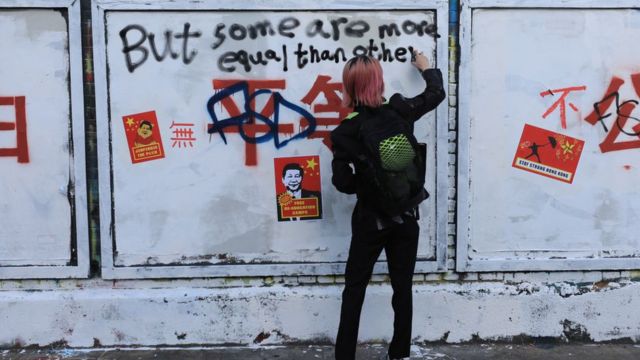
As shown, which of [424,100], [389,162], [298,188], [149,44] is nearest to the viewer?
[389,162]

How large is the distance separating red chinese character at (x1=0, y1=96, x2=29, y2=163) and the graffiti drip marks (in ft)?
3.88

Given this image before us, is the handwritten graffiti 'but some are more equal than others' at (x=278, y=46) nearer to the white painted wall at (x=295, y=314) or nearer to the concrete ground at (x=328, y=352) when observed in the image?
the white painted wall at (x=295, y=314)

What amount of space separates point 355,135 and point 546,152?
1.53 metres

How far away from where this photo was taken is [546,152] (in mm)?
4586

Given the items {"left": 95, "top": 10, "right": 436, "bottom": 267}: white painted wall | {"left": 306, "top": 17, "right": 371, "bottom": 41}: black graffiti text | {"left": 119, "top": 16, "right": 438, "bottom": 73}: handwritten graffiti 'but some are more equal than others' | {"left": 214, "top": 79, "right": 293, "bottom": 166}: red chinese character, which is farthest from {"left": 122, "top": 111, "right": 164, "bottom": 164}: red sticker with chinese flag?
{"left": 306, "top": 17, "right": 371, "bottom": 41}: black graffiti text

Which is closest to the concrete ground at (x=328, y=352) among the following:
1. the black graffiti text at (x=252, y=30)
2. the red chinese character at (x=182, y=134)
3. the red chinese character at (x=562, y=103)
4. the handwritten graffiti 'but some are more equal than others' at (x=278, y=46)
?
the red chinese character at (x=182, y=134)

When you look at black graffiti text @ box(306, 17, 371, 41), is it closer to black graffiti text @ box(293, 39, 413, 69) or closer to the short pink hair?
black graffiti text @ box(293, 39, 413, 69)

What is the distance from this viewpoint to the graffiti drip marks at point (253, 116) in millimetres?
4473

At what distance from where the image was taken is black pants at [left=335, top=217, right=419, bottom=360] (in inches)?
154

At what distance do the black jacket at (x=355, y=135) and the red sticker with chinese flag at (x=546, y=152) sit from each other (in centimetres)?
87

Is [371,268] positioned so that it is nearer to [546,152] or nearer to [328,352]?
[328,352]

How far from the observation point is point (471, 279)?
15.3ft

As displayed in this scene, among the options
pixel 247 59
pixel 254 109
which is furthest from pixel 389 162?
pixel 247 59

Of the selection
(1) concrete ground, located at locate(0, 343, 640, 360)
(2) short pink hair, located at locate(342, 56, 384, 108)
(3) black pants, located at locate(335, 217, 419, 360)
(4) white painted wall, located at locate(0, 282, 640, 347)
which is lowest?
(1) concrete ground, located at locate(0, 343, 640, 360)
